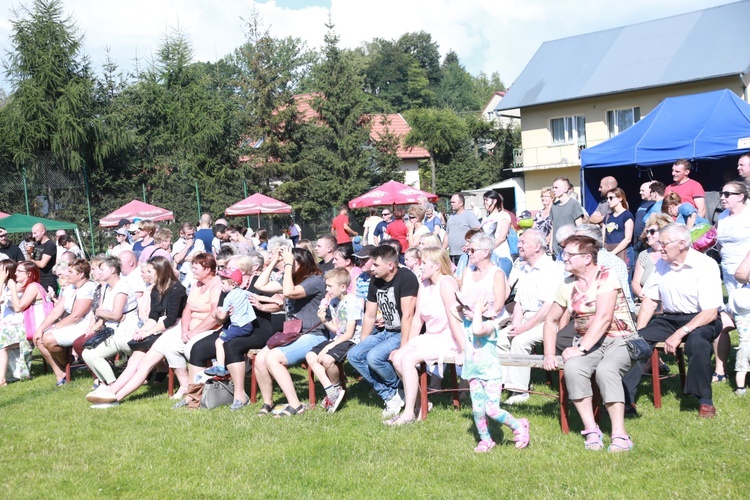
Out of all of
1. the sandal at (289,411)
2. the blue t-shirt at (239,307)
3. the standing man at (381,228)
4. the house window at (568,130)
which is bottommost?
the sandal at (289,411)

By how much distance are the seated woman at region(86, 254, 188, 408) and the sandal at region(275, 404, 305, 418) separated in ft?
5.19

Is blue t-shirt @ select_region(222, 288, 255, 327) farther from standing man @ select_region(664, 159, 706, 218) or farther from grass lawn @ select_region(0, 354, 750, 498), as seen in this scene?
standing man @ select_region(664, 159, 706, 218)

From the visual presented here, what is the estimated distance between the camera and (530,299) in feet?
21.3

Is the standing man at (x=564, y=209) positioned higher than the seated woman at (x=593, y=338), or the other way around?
the standing man at (x=564, y=209)

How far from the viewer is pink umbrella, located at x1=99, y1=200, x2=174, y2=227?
19609mm

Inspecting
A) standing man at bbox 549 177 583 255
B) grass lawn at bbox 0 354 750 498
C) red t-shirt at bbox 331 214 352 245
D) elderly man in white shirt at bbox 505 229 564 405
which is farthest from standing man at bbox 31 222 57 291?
elderly man in white shirt at bbox 505 229 564 405

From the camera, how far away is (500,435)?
17.3 feet

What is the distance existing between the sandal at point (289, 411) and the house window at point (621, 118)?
27148 mm

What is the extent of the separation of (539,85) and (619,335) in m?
29.7

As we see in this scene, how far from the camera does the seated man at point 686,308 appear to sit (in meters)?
5.29

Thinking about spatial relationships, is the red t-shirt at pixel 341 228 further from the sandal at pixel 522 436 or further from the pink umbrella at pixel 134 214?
the sandal at pixel 522 436

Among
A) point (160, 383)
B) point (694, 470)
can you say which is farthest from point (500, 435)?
point (160, 383)

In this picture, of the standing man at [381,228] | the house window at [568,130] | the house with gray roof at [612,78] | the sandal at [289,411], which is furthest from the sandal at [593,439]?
the house window at [568,130]

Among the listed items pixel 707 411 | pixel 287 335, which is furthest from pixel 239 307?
pixel 707 411
